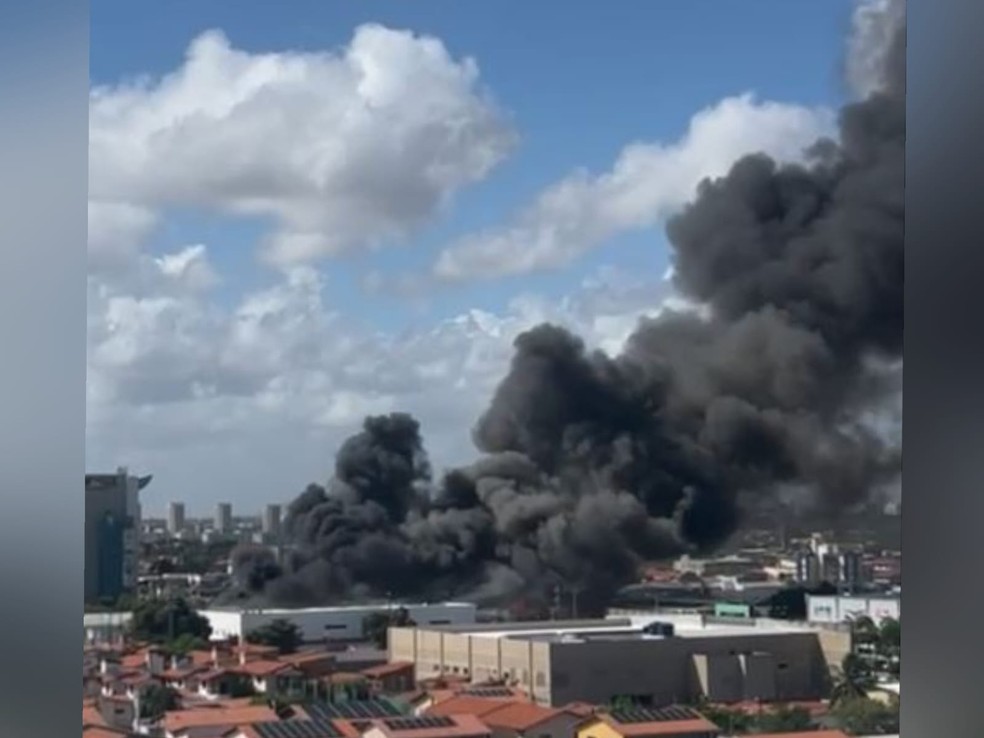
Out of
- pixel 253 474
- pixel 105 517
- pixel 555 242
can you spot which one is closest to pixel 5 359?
pixel 105 517

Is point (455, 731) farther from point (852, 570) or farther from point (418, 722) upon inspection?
point (852, 570)

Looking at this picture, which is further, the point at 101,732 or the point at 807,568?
the point at 807,568

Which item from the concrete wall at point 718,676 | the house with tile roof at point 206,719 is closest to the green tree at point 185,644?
the house with tile roof at point 206,719

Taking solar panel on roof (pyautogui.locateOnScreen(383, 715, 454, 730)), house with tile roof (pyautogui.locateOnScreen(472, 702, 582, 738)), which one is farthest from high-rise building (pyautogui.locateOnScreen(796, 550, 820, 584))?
solar panel on roof (pyautogui.locateOnScreen(383, 715, 454, 730))

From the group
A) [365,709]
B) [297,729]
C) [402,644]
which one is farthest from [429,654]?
[297,729]

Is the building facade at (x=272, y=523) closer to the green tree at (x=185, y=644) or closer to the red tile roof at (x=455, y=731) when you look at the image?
the green tree at (x=185, y=644)

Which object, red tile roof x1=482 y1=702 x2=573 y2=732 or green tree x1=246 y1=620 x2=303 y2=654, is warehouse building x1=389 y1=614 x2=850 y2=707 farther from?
green tree x1=246 y1=620 x2=303 y2=654
